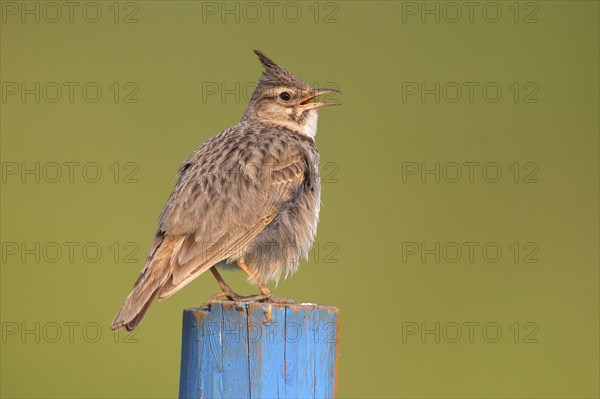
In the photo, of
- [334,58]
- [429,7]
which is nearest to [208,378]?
[334,58]

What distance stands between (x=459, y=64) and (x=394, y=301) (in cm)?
586

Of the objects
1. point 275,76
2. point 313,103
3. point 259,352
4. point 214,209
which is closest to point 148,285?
point 214,209

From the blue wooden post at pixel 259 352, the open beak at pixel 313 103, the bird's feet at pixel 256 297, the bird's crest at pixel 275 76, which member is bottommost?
the blue wooden post at pixel 259 352

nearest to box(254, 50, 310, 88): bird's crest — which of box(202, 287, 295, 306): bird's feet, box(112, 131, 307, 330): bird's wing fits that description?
box(112, 131, 307, 330): bird's wing

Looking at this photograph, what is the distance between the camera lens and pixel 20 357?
39.3 feet

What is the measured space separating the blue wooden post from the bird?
2.77 feet

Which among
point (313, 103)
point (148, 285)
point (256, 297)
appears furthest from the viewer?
point (313, 103)

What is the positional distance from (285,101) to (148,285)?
9.65ft

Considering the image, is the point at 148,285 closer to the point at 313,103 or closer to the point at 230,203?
the point at 230,203

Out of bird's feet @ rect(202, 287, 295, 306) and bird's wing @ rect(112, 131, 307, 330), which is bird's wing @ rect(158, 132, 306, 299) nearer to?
bird's wing @ rect(112, 131, 307, 330)

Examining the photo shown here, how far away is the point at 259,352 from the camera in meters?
5.32

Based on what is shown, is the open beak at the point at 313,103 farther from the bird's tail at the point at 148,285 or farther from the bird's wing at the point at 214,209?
the bird's tail at the point at 148,285

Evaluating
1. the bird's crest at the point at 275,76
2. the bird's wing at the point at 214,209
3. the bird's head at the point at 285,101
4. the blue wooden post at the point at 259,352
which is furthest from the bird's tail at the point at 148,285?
the bird's crest at the point at 275,76

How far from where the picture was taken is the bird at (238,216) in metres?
6.68
